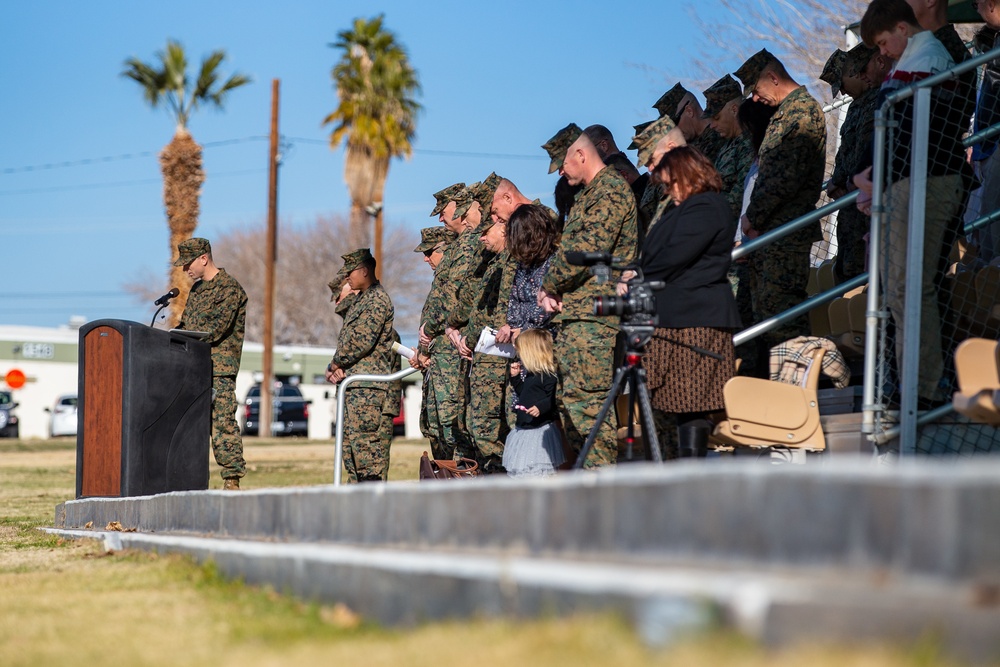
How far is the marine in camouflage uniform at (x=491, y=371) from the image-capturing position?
7.97 m

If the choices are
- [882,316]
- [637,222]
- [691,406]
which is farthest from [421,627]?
[637,222]

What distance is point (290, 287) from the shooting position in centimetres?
6212

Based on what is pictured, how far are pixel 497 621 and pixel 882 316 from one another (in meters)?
3.17

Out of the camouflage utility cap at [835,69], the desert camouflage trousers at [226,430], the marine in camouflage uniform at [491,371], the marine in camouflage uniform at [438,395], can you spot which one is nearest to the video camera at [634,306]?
the marine in camouflage uniform at [491,371]

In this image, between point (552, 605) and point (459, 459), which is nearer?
point (552, 605)

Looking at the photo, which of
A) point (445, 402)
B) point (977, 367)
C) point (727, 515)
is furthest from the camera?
point (445, 402)

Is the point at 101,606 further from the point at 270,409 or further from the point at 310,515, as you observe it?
the point at 270,409

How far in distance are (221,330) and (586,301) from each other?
452 centimetres

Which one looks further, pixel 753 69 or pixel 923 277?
pixel 753 69

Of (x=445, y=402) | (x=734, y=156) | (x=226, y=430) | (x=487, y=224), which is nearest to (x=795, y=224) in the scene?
(x=734, y=156)

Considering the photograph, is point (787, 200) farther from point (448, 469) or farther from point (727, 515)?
point (727, 515)

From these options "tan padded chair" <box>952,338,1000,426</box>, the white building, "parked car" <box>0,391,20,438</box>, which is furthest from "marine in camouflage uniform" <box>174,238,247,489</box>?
the white building

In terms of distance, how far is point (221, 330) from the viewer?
10.2 meters

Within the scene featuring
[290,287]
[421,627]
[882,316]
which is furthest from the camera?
[290,287]
